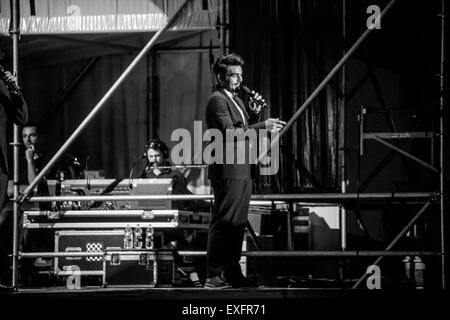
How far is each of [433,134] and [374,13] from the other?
1.49 meters

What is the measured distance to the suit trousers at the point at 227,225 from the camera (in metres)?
6.69

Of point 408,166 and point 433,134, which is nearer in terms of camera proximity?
point 433,134

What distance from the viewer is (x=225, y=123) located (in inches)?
261

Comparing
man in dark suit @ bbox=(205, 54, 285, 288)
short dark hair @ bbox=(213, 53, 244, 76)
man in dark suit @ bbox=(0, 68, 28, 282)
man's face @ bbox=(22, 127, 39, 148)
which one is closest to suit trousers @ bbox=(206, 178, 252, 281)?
man in dark suit @ bbox=(205, 54, 285, 288)

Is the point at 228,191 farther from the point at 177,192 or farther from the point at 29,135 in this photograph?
the point at 29,135

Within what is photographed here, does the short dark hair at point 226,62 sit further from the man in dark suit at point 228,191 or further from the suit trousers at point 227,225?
the suit trousers at point 227,225

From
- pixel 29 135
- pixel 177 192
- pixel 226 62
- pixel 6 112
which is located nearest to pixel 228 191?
pixel 226 62

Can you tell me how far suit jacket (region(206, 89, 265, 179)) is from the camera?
666 cm

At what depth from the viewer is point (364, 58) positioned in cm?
860

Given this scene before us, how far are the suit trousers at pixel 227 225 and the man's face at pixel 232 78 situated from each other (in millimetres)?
791

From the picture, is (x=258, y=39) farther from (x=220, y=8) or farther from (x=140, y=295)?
(x=140, y=295)

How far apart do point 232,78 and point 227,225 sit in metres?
1.23

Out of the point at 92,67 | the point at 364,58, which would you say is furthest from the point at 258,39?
the point at 92,67
